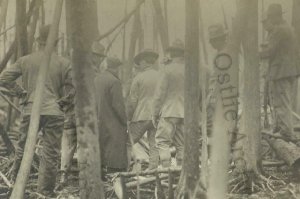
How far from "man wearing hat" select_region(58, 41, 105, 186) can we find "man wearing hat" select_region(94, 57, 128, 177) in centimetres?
26

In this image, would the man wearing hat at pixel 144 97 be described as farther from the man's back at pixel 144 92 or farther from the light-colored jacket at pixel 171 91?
the light-colored jacket at pixel 171 91

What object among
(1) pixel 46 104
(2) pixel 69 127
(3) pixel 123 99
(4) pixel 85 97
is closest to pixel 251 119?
(3) pixel 123 99

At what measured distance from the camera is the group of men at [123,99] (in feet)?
17.4

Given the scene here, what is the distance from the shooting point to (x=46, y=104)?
527cm

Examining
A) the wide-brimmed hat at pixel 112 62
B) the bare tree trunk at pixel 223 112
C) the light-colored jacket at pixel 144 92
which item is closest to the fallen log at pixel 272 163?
the bare tree trunk at pixel 223 112

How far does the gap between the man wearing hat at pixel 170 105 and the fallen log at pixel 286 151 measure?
1074 mm

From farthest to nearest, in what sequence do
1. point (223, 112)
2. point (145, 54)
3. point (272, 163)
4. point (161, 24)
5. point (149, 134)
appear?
point (161, 24)
point (149, 134)
point (145, 54)
point (272, 163)
point (223, 112)

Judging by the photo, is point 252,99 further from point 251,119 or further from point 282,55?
point 282,55

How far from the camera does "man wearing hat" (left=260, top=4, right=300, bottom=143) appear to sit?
6137 millimetres

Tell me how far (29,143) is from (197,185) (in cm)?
150

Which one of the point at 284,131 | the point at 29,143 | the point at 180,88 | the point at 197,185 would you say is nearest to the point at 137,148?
the point at 180,88

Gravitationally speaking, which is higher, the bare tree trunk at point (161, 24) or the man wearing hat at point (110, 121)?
the bare tree trunk at point (161, 24)

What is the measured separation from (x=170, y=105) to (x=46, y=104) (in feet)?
5.55

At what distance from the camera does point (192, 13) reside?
173 inches
